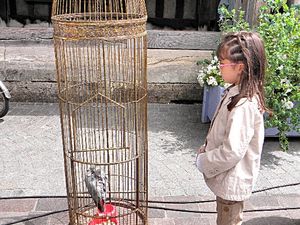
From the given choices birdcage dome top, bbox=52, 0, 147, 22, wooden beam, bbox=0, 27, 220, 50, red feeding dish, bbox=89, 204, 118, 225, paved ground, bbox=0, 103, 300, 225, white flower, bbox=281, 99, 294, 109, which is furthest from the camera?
wooden beam, bbox=0, 27, 220, 50

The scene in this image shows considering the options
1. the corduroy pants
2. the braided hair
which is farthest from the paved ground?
the braided hair

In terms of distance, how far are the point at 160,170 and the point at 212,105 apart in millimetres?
1200

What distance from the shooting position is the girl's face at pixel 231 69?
90.0 inches

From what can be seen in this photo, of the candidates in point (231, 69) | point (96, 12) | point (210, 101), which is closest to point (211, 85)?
point (210, 101)

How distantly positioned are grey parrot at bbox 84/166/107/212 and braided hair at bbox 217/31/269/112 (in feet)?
3.30

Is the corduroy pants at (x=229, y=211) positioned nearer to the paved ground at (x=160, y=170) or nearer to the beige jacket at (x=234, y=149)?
the beige jacket at (x=234, y=149)

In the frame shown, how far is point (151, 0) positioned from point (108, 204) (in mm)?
3964

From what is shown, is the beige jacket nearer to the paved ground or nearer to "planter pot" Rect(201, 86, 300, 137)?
the paved ground

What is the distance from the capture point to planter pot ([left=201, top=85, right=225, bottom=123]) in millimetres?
4762

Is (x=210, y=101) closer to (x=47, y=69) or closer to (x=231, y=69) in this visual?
(x=47, y=69)

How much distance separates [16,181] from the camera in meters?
3.84

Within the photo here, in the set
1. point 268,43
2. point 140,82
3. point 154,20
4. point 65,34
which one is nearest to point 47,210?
point 140,82

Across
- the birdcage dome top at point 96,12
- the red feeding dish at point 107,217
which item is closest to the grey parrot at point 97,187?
the red feeding dish at point 107,217

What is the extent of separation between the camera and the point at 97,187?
278 cm
